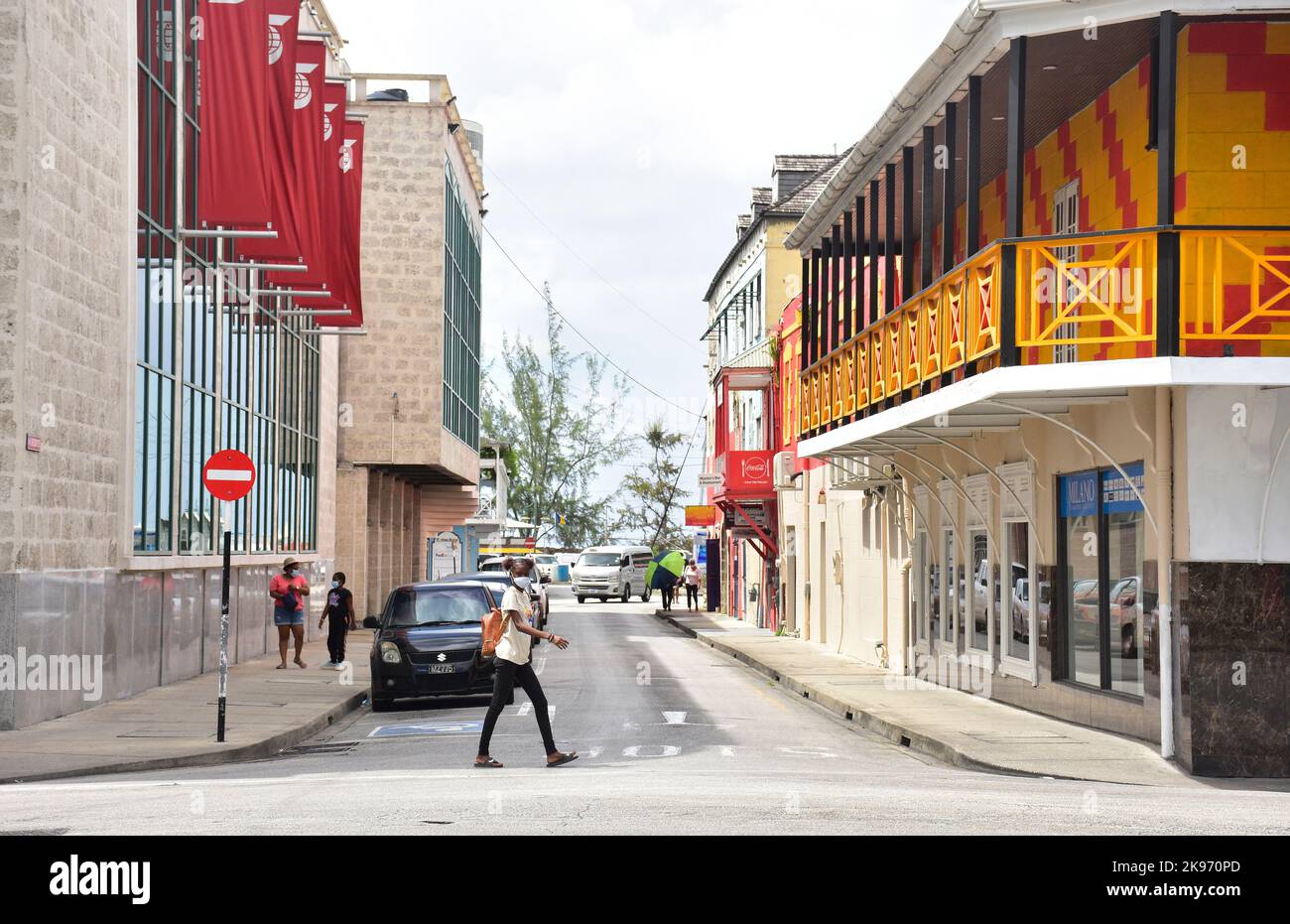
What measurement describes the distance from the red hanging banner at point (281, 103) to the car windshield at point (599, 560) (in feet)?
135

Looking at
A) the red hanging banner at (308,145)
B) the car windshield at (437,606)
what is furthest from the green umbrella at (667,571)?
the car windshield at (437,606)

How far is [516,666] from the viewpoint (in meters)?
13.4

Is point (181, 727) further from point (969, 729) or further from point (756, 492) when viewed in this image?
point (756, 492)

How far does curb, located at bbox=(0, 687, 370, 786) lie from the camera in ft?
43.4

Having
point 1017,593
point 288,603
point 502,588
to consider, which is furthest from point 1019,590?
point 288,603

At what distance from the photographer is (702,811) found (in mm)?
9047

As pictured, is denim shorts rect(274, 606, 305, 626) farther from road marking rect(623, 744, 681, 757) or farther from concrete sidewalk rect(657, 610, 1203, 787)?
road marking rect(623, 744, 681, 757)

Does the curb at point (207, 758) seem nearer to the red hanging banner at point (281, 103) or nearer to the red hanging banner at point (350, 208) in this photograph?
the red hanging banner at point (281, 103)

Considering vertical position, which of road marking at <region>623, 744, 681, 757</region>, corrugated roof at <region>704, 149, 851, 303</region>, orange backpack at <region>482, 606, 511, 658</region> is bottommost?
road marking at <region>623, 744, 681, 757</region>

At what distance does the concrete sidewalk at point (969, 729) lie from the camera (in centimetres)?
1328

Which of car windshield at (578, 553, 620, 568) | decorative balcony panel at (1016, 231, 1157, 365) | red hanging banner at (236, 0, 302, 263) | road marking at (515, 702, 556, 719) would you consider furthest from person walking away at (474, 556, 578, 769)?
car windshield at (578, 553, 620, 568)

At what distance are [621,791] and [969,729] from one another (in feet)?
22.7

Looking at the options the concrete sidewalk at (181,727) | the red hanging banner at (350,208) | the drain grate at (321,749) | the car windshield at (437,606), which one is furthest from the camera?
the red hanging banner at (350,208)

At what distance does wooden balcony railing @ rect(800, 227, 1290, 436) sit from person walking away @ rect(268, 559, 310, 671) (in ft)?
41.8
